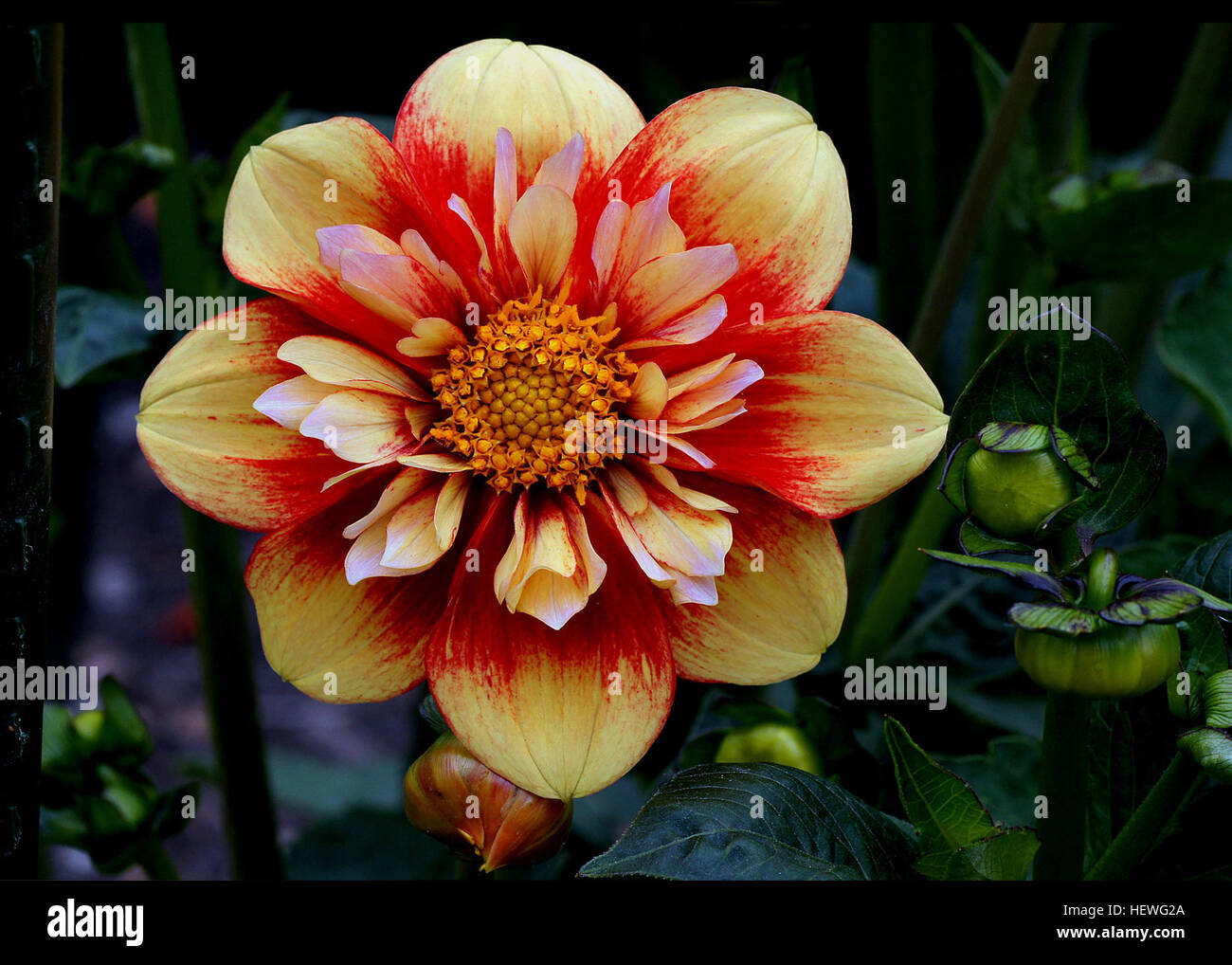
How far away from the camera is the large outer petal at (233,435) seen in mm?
485

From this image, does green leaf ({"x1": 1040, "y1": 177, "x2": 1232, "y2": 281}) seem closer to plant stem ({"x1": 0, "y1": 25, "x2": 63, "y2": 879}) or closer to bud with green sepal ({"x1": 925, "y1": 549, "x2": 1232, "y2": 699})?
bud with green sepal ({"x1": 925, "y1": 549, "x2": 1232, "y2": 699})

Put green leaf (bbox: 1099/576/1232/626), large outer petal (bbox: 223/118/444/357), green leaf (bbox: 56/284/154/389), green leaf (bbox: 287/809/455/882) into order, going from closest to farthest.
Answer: green leaf (bbox: 1099/576/1232/626), large outer petal (bbox: 223/118/444/357), green leaf (bbox: 56/284/154/389), green leaf (bbox: 287/809/455/882)

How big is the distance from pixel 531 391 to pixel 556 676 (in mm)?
129

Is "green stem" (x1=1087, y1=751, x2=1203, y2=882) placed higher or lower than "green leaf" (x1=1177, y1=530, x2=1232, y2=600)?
lower

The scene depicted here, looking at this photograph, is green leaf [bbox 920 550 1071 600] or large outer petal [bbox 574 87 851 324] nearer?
green leaf [bbox 920 550 1071 600]

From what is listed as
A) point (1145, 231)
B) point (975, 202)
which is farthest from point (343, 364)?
point (1145, 231)

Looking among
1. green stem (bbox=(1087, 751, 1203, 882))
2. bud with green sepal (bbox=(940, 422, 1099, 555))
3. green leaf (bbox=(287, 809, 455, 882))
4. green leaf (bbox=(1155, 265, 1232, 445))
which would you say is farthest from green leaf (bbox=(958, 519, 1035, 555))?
green leaf (bbox=(287, 809, 455, 882))

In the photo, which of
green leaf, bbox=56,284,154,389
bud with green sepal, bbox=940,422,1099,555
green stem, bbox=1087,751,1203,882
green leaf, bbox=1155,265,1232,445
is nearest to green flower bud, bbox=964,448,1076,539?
bud with green sepal, bbox=940,422,1099,555

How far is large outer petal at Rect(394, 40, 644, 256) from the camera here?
0.51 m

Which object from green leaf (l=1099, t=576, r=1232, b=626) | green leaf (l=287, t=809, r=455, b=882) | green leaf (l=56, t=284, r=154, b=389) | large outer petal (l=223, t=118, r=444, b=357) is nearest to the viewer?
green leaf (l=1099, t=576, r=1232, b=626)

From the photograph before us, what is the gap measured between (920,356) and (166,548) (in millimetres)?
1157

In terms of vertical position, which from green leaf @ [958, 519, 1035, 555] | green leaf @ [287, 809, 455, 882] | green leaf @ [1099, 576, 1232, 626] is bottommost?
green leaf @ [287, 809, 455, 882]

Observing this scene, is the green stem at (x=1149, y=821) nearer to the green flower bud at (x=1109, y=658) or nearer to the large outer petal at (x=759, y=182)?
the green flower bud at (x=1109, y=658)

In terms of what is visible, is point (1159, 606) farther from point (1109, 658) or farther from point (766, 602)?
point (766, 602)
